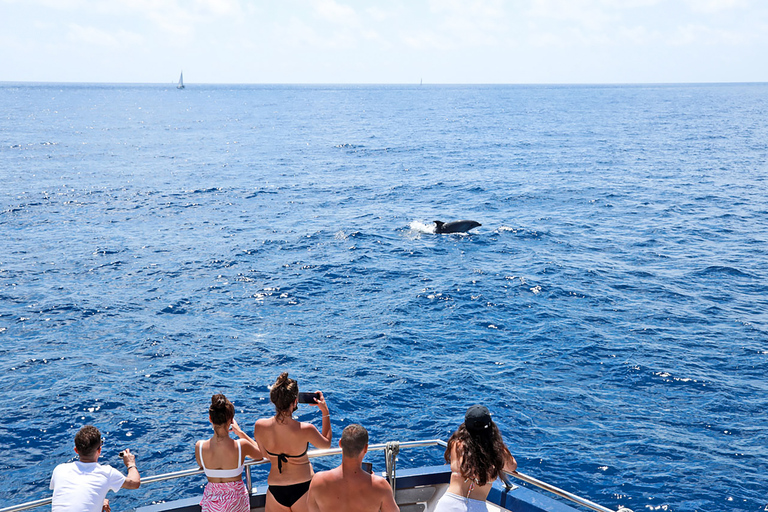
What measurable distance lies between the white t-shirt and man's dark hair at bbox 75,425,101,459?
14 cm

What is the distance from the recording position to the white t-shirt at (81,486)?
695 centimetres

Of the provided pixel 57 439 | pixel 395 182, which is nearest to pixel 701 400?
pixel 57 439

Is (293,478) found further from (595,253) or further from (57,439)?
(595,253)

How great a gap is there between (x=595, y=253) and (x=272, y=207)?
22.4 m

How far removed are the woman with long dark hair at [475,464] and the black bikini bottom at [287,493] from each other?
191 centimetres

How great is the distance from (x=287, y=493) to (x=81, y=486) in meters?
2.31

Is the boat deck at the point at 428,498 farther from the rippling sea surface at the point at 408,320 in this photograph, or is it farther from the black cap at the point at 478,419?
the rippling sea surface at the point at 408,320

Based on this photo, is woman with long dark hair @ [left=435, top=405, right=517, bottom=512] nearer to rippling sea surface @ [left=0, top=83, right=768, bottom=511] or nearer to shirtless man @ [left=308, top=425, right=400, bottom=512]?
shirtless man @ [left=308, top=425, right=400, bottom=512]

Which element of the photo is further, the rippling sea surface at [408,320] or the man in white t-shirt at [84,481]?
the rippling sea surface at [408,320]

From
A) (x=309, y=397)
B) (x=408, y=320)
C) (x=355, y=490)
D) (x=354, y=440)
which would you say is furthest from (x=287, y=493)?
(x=408, y=320)

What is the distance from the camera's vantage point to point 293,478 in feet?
25.5

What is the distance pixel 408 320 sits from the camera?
23.7 meters

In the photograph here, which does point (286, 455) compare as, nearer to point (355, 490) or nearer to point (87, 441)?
point (355, 490)

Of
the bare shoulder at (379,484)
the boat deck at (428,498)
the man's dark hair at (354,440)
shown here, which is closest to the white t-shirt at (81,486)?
the boat deck at (428,498)
